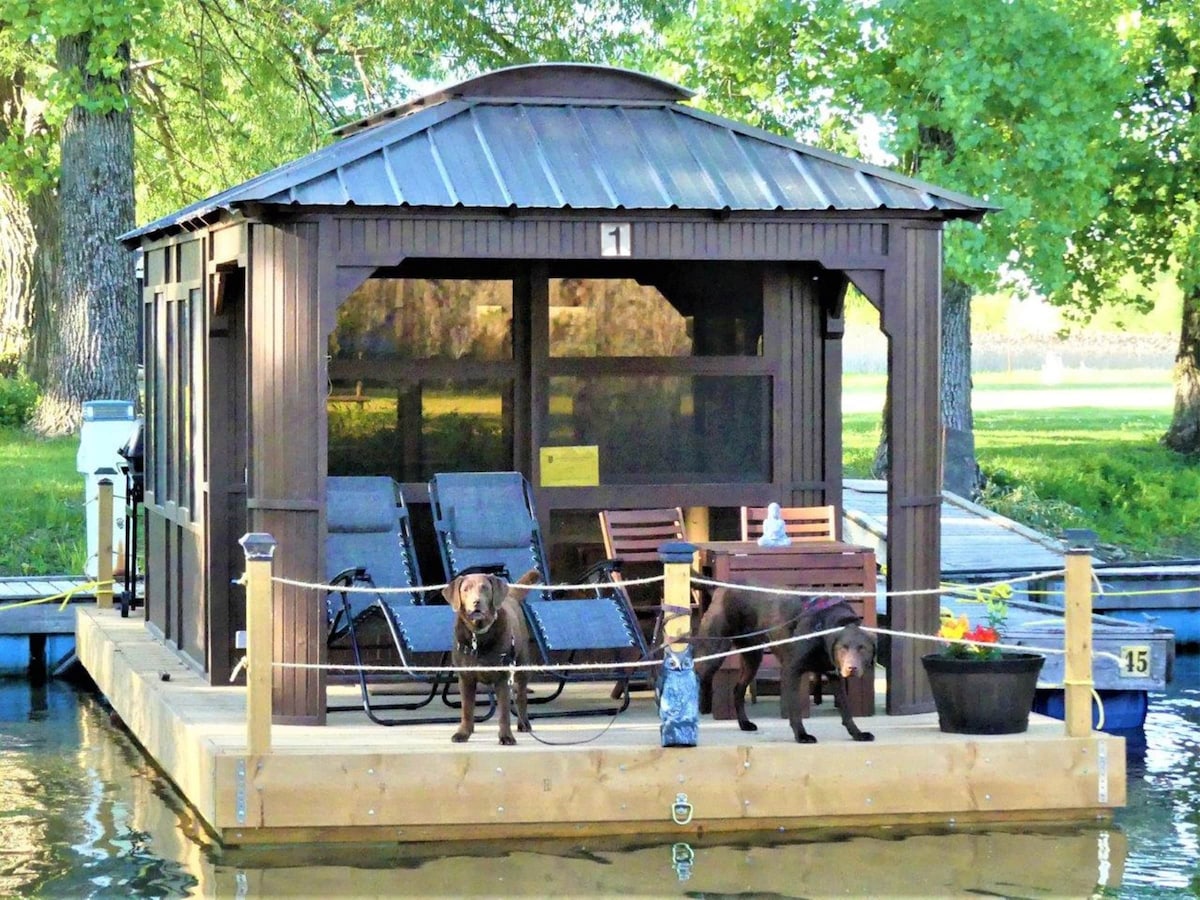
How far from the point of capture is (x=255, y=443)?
9078 millimetres

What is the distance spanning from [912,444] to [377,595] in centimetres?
260

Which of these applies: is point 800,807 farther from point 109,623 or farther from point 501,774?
point 109,623

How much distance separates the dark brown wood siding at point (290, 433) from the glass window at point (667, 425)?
6.46ft

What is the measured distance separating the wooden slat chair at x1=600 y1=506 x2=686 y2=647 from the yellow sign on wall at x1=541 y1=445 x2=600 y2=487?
0.25 m

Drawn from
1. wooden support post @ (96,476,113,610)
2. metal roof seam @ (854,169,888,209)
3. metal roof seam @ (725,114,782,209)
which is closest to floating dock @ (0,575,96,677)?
wooden support post @ (96,476,113,610)

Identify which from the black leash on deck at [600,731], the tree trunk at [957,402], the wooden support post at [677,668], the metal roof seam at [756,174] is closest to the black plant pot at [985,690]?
the wooden support post at [677,668]

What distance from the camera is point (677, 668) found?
27.3ft

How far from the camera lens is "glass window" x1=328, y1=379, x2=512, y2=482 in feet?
34.9

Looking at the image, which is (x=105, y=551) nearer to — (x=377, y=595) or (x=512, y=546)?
(x=512, y=546)

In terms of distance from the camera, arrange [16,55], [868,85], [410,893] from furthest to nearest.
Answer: [16,55] < [868,85] < [410,893]

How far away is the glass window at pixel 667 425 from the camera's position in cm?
1070

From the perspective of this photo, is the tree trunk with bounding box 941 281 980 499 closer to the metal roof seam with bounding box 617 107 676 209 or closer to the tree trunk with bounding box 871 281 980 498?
the tree trunk with bounding box 871 281 980 498

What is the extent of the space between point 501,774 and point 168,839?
58.3 inches

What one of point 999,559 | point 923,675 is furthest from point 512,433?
point 999,559
